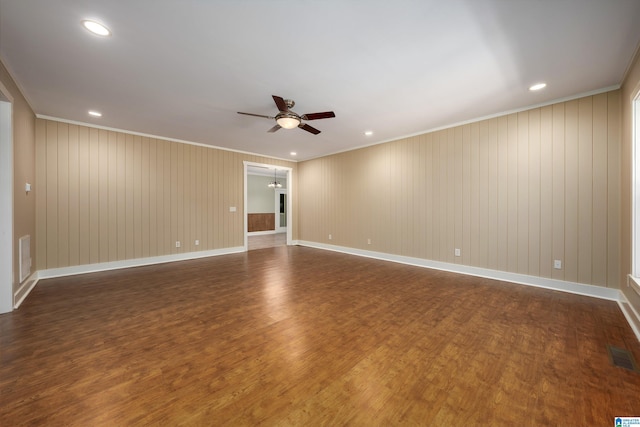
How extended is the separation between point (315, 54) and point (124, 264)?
5.40 meters

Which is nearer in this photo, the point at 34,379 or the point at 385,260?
the point at 34,379

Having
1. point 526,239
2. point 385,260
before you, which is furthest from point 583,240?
point 385,260

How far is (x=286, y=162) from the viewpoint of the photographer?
25.7ft

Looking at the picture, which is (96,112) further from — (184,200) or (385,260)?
(385,260)

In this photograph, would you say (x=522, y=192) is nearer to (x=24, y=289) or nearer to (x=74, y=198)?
(x=24, y=289)

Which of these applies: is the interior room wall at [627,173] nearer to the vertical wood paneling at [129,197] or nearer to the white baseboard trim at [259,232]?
the vertical wood paneling at [129,197]

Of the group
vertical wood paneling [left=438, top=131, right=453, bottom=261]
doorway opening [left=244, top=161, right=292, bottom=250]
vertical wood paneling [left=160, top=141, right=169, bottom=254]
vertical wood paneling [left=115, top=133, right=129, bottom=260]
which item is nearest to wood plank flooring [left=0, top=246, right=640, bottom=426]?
vertical wood paneling [left=438, top=131, right=453, bottom=261]

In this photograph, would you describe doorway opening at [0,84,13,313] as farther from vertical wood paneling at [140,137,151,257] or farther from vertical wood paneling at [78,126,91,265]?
vertical wood paneling at [140,137,151,257]

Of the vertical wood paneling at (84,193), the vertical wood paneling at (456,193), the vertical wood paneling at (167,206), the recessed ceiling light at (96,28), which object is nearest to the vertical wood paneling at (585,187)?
the vertical wood paneling at (456,193)

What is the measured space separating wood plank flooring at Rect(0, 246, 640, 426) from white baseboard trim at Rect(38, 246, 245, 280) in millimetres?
918

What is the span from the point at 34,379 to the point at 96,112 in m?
4.02

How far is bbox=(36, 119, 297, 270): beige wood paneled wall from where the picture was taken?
4.37m

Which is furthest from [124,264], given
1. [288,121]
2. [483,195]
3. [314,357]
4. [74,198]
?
[483,195]

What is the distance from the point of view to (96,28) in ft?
7.05
